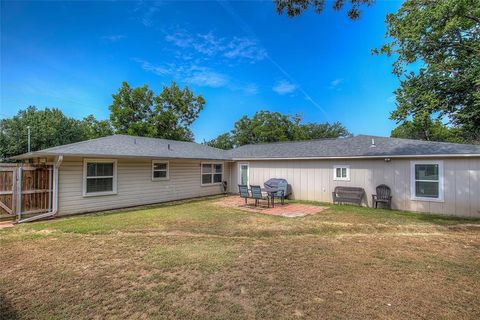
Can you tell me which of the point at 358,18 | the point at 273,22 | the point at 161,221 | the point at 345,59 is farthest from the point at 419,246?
the point at 345,59

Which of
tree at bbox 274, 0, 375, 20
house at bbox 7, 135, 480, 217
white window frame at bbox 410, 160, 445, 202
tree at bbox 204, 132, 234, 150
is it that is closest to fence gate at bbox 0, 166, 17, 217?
house at bbox 7, 135, 480, 217

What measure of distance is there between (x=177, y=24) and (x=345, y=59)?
11.8 m

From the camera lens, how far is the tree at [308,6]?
20.4 feet

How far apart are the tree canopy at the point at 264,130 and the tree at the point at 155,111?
290 inches

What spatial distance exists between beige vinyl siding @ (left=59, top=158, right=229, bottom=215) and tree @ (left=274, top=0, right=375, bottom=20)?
8.84 meters

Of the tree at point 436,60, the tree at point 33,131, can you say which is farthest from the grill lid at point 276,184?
the tree at point 33,131

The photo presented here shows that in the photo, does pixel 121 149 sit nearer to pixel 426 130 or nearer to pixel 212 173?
pixel 212 173

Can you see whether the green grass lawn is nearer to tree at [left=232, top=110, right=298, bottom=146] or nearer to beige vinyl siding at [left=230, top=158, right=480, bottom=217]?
beige vinyl siding at [left=230, top=158, right=480, bottom=217]

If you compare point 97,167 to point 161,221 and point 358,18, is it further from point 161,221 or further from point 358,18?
point 358,18

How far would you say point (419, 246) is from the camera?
17.9ft

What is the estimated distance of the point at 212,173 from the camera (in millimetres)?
15312

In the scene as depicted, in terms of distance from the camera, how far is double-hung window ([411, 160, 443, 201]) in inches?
365

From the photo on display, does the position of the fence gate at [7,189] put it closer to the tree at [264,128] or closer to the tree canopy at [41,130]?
the tree canopy at [41,130]

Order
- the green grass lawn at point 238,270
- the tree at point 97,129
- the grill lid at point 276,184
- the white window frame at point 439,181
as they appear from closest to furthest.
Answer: the green grass lawn at point 238,270, the white window frame at point 439,181, the grill lid at point 276,184, the tree at point 97,129
